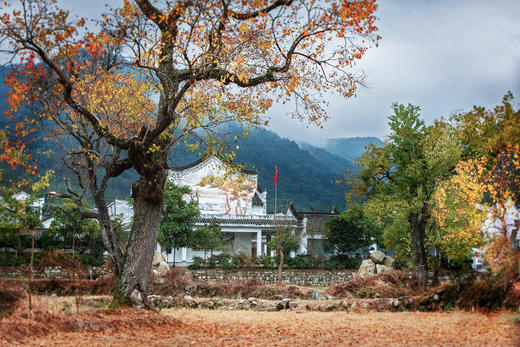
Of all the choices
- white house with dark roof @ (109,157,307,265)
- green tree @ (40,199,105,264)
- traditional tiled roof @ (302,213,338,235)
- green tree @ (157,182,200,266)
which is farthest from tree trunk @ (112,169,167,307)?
traditional tiled roof @ (302,213,338,235)

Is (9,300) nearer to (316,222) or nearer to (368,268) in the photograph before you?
(368,268)

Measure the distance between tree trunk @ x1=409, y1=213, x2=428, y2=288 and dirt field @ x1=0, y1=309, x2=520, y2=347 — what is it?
27.2 feet

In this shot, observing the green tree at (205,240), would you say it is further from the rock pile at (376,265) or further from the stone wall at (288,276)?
the rock pile at (376,265)

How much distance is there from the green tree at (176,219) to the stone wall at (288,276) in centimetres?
198

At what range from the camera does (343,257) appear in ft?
100

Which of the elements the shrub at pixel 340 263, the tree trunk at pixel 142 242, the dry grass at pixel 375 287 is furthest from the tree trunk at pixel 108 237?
the shrub at pixel 340 263

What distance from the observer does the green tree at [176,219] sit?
26344mm

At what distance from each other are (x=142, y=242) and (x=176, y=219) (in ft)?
55.7

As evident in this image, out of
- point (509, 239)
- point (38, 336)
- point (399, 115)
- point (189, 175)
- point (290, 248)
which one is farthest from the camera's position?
point (189, 175)

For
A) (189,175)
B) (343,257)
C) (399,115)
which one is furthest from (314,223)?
(399,115)

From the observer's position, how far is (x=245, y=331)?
8.63 metres

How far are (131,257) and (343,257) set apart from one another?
22419mm

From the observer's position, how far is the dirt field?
6.83 m

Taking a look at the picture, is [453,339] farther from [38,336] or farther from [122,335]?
[38,336]
